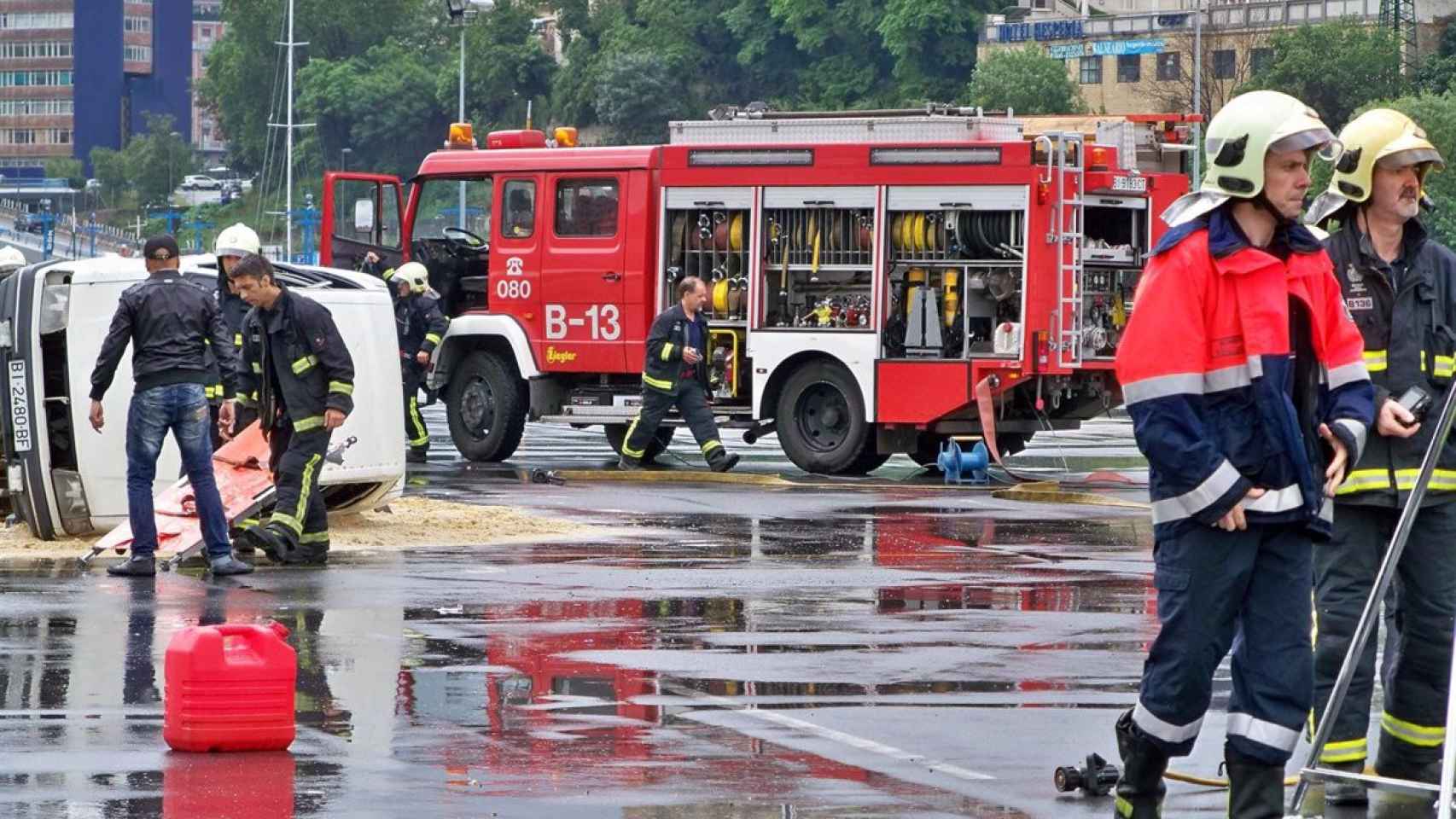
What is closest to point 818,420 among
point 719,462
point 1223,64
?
point 719,462

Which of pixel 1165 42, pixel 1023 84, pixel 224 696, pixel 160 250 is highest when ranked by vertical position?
pixel 1165 42

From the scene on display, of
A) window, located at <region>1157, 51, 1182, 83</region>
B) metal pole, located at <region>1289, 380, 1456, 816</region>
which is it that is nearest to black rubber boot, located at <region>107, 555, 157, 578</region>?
metal pole, located at <region>1289, 380, 1456, 816</region>

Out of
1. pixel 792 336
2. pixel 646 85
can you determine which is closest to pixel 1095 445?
pixel 792 336

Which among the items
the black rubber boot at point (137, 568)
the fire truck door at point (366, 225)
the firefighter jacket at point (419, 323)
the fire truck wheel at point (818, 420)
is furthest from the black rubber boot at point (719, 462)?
the black rubber boot at point (137, 568)

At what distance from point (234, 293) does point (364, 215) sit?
32.8ft

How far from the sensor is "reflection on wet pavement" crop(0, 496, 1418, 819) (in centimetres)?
708

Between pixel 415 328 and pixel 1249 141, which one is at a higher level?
pixel 1249 141

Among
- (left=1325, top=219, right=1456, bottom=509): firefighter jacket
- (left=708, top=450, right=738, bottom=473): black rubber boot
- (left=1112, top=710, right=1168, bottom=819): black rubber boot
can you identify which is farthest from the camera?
(left=708, top=450, right=738, bottom=473): black rubber boot

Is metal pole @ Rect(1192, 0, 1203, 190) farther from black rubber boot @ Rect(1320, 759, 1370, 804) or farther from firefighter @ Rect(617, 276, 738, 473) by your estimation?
black rubber boot @ Rect(1320, 759, 1370, 804)

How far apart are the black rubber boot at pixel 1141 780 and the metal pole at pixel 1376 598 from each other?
35 centimetres

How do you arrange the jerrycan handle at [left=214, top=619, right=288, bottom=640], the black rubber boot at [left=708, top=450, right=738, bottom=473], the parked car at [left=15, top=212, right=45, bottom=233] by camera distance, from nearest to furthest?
the jerrycan handle at [left=214, top=619, right=288, bottom=640] < the black rubber boot at [left=708, top=450, right=738, bottom=473] < the parked car at [left=15, top=212, right=45, bottom=233]

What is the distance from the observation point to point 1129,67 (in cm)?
12275

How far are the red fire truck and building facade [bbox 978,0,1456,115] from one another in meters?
87.3

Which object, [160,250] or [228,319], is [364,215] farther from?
[160,250]
